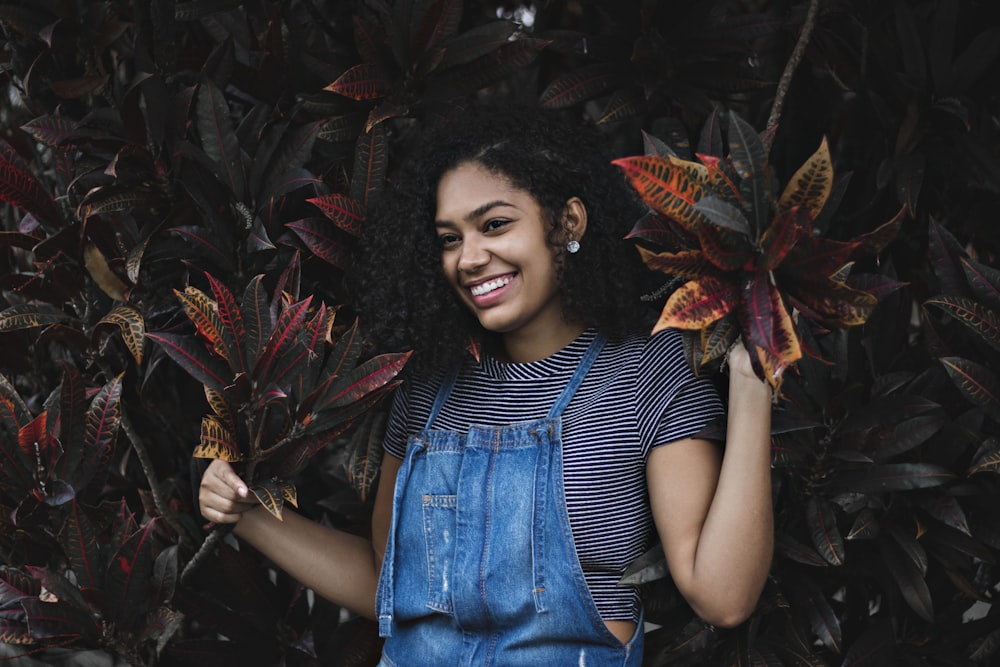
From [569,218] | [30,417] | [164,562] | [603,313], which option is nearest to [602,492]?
[603,313]

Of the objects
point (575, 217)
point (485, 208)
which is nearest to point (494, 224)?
point (485, 208)

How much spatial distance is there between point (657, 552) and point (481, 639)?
1.17 ft

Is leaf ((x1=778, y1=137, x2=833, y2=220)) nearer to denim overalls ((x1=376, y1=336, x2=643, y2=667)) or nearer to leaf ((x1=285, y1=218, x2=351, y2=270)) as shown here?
denim overalls ((x1=376, y1=336, x2=643, y2=667))

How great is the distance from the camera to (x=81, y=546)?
1.92 metres

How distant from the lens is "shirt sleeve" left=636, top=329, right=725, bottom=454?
1.74 meters

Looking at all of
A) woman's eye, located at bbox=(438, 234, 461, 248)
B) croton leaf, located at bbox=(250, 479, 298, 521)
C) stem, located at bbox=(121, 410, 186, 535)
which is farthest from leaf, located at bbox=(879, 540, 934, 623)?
stem, located at bbox=(121, 410, 186, 535)

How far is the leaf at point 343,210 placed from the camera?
197 centimetres

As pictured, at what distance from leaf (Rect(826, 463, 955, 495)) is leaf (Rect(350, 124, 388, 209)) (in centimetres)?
108

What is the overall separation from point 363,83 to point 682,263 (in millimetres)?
886

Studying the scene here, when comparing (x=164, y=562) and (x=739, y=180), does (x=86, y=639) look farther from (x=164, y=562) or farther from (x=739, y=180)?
(x=739, y=180)

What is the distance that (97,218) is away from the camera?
2.09 metres

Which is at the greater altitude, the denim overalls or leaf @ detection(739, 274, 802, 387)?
leaf @ detection(739, 274, 802, 387)

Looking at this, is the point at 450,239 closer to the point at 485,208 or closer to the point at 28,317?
the point at 485,208

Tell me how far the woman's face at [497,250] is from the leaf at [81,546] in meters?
0.85
